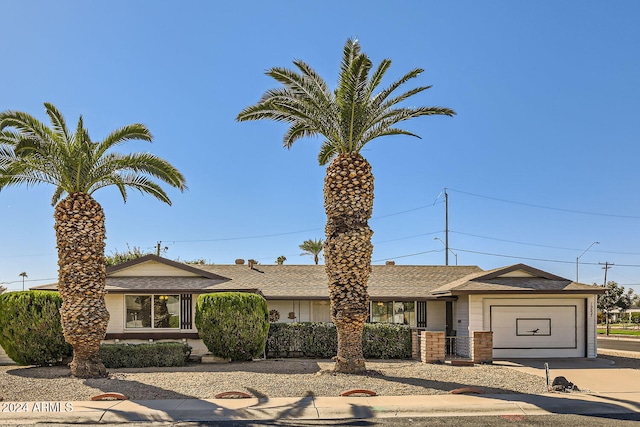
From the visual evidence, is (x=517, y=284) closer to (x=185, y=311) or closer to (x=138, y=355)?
(x=185, y=311)

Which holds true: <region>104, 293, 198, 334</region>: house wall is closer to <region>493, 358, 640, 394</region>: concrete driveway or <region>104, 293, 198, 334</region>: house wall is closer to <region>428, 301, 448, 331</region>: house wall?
<region>428, 301, 448, 331</region>: house wall

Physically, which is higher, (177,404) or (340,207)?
(340,207)

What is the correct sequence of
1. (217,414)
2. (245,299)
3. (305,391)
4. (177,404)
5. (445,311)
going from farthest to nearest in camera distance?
(445,311), (245,299), (305,391), (177,404), (217,414)

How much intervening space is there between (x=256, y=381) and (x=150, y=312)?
32.6 ft

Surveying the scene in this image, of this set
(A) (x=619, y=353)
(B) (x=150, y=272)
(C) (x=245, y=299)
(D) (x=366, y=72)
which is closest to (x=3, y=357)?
(B) (x=150, y=272)

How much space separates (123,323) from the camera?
24.1m

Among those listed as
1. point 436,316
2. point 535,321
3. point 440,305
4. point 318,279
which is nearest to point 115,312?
point 318,279

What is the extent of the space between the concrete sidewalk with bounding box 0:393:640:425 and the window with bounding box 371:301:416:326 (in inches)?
516

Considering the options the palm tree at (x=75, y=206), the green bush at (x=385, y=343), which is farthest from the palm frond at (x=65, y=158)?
the green bush at (x=385, y=343)

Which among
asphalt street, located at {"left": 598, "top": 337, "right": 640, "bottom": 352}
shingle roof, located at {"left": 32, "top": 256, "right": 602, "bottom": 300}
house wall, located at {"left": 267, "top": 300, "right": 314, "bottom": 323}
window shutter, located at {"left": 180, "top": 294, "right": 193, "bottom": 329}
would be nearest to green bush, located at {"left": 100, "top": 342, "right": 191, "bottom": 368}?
shingle roof, located at {"left": 32, "top": 256, "right": 602, "bottom": 300}

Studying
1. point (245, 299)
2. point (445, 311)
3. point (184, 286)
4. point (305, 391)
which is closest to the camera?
point (305, 391)

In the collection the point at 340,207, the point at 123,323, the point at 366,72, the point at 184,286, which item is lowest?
the point at 123,323

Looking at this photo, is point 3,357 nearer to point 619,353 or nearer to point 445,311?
point 445,311

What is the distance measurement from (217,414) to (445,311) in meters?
16.2
